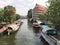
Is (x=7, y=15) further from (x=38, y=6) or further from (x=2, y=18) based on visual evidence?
(x=38, y=6)

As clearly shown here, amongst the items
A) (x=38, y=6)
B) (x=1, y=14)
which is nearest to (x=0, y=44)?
(x=1, y=14)

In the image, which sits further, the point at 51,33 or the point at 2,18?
the point at 2,18

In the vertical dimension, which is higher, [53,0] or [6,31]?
[53,0]

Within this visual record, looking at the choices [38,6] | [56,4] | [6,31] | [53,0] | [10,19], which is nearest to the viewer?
[56,4]

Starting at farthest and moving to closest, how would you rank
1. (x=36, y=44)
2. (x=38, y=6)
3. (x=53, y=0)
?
(x=38, y=6) < (x=53, y=0) < (x=36, y=44)

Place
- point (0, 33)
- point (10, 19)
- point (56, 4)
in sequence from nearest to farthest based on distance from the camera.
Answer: point (56, 4) → point (0, 33) → point (10, 19)

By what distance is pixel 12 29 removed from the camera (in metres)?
40.2

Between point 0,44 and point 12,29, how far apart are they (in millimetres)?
13752

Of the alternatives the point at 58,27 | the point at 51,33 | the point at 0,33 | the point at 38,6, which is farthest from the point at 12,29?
the point at 38,6

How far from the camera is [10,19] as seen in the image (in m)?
63.3

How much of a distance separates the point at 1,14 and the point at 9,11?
4.04 m

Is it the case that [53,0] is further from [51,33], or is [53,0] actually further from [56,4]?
[51,33]

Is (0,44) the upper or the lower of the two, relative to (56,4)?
lower

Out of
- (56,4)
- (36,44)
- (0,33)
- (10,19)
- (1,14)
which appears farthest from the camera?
(10,19)
